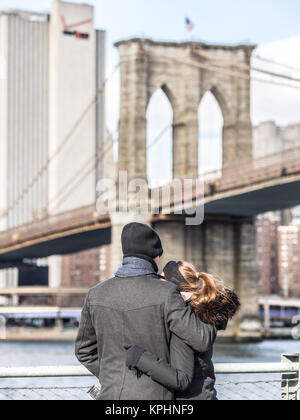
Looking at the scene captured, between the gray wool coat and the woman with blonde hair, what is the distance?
0.06 feet

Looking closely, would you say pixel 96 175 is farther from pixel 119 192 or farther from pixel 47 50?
pixel 119 192

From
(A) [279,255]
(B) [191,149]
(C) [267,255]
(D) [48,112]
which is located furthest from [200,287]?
(D) [48,112]

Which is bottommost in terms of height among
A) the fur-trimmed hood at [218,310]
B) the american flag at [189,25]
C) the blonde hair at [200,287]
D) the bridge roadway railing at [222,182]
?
the fur-trimmed hood at [218,310]

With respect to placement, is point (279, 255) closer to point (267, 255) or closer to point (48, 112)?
point (267, 255)

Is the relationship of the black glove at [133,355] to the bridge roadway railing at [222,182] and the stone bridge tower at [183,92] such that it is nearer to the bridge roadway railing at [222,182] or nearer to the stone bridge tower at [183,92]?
the bridge roadway railing at [222,182]

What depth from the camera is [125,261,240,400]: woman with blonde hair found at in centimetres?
415

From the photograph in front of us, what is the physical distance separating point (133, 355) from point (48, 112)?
141902mm

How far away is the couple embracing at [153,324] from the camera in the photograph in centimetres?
419

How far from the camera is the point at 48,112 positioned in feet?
474

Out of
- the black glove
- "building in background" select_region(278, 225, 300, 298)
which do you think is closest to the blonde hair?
the black glove

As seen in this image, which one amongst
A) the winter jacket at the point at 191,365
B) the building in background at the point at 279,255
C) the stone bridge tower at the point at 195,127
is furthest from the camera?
the building in background at the point at 279,255

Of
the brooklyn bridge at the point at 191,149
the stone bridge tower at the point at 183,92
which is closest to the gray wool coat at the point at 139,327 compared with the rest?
the brooklyn bridge at the point at 191,149

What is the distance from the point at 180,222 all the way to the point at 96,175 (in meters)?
98.6
